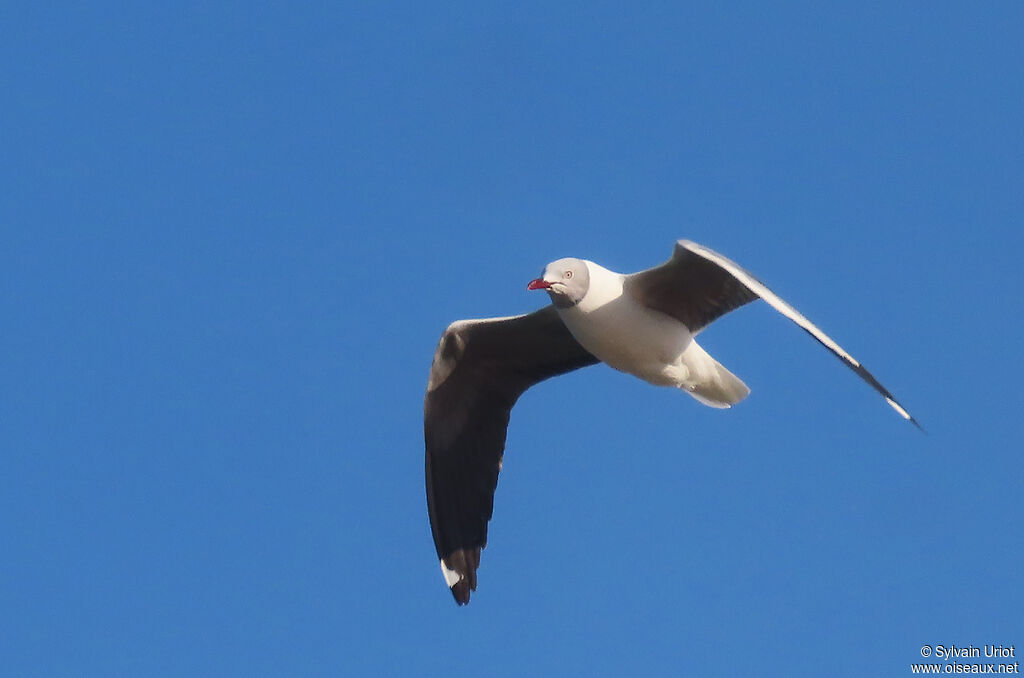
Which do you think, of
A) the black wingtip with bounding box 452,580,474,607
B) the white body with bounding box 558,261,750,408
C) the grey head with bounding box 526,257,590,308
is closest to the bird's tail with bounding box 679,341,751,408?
the white body with bounding box 558,261,750,408

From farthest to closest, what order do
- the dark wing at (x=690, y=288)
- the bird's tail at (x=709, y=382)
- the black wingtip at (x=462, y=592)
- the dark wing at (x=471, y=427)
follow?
the black wingtip at (x=462, y=592), the dark wing at (x=471, y=427), the bird's tail at (x=709, y=382), the dark wing at (x=690, y=288)

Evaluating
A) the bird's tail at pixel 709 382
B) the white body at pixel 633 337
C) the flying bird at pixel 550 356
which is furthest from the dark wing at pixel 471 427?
the bird's tail at pixel 709 382

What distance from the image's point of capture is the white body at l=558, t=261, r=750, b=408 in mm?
9781

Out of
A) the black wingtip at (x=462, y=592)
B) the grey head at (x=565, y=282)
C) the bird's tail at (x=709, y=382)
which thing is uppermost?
the grey head at (x=565, y=282)

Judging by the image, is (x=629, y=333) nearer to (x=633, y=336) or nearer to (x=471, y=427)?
(x=633, y=336)

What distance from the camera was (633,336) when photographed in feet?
32.2

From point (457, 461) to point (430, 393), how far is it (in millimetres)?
570

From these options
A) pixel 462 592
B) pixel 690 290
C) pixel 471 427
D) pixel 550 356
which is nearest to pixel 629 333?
pixel 690 290

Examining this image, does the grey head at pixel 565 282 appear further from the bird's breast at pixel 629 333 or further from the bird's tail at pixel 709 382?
the bird's tail at pixel 709 382

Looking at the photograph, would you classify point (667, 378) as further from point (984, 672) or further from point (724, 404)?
point (984, 672)

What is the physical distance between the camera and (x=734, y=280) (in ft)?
32.3

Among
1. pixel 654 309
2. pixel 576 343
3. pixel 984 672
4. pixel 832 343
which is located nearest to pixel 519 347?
pixel 576 343

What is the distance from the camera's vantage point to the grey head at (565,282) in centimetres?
962

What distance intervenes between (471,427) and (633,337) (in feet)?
5.72
